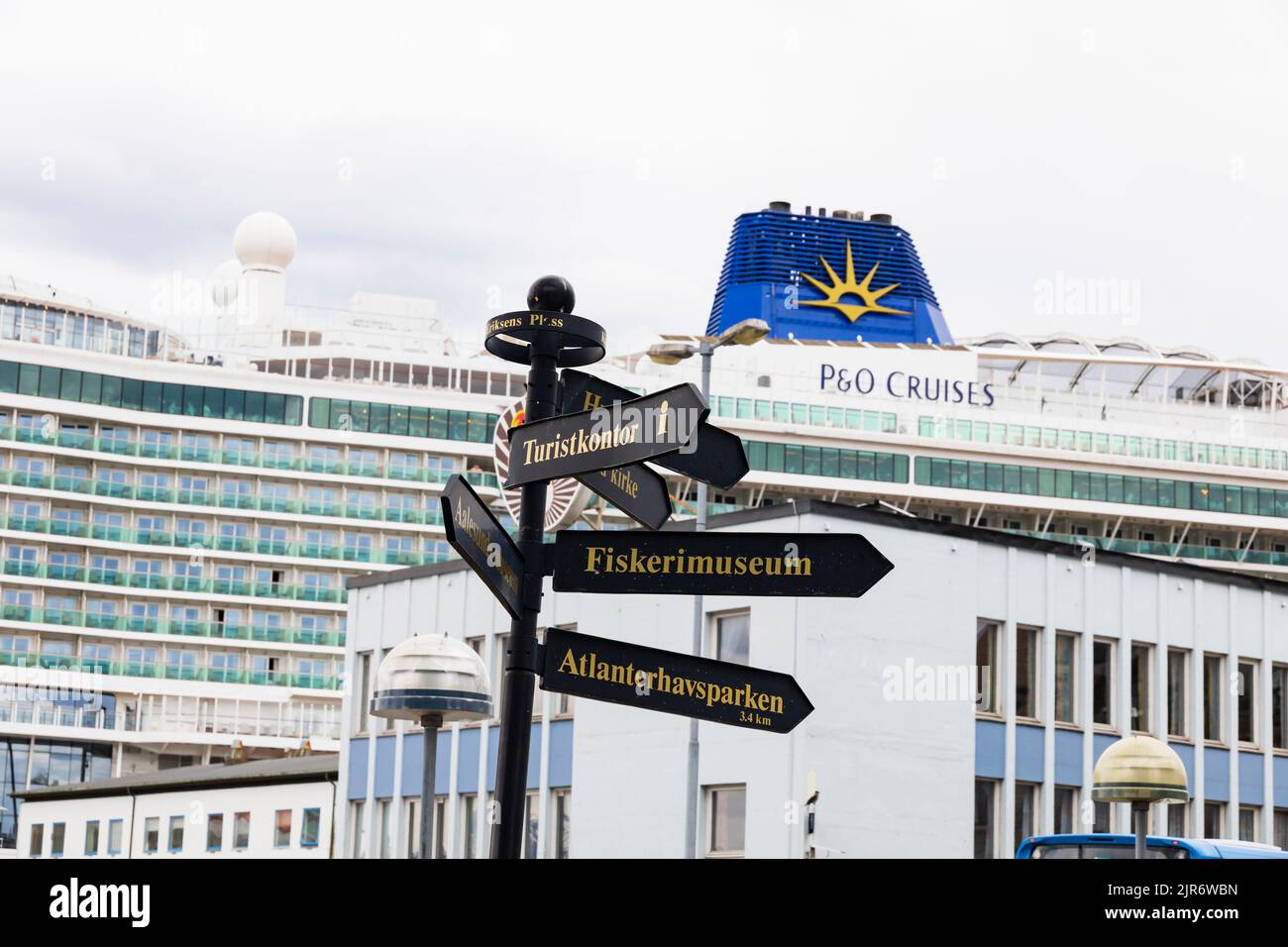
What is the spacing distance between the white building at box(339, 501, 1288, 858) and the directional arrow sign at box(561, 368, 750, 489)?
20200 millimetres

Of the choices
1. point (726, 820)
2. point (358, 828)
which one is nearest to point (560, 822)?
point (726, 820)

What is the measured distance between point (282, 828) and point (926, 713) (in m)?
20.0

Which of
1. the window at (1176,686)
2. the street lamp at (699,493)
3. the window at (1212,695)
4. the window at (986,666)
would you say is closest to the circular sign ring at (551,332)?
the street lamp at (699,493)

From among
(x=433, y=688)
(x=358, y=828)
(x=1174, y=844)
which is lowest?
(x=1174, y=844)

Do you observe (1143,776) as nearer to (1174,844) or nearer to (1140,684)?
(1174,844)

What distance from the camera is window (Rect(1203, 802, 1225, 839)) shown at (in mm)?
34469

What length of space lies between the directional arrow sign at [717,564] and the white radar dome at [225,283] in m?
113

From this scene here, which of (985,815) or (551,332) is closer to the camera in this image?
(551,332)

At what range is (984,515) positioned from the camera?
11206 centimetres

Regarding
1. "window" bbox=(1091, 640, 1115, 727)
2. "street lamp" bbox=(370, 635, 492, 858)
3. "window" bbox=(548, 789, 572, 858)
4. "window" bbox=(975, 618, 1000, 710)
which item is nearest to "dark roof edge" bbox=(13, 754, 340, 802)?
"window" bbox=(548, 789, 572, 858)

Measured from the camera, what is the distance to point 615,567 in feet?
26.5

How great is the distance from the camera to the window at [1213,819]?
113 ft

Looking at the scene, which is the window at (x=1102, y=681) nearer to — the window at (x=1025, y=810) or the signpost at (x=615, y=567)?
the window at (x=1025, y=810)

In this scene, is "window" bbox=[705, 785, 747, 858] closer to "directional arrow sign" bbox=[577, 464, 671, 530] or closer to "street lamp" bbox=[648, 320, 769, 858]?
"street lamp" bbox=[648, 320, 769, 858]
